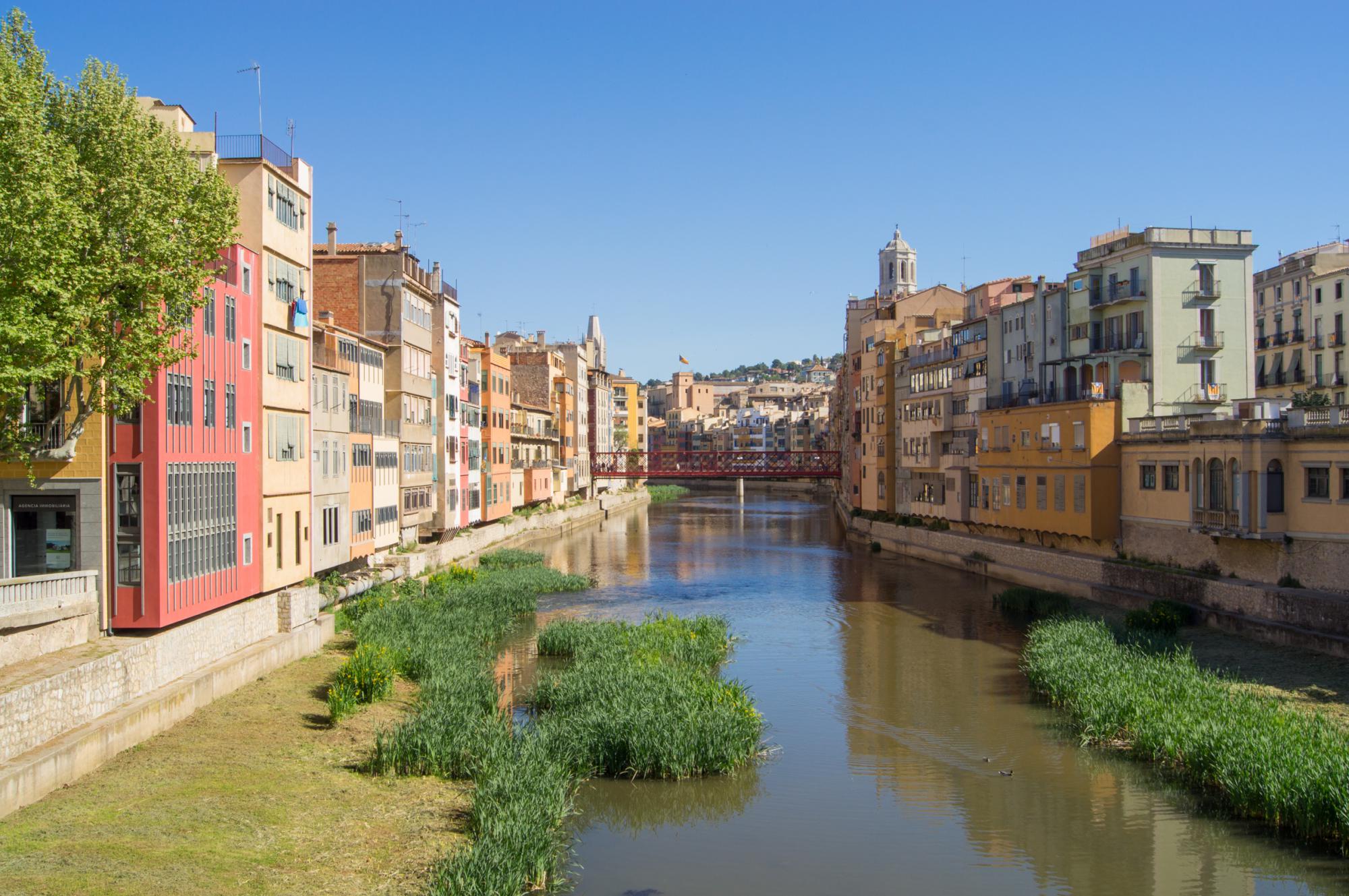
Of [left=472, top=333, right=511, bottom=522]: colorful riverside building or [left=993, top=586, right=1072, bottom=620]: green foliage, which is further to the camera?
[left=472, top=333, right=511, bottom=522]: colorful riverside building

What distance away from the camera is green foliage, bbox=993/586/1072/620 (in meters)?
37.3

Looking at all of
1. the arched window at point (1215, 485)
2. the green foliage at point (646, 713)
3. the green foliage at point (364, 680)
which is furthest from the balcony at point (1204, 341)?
the green foliage at point (364, 680)

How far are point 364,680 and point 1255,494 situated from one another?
24.8 m

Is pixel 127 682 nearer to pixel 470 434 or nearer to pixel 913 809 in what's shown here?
pixel 913 809

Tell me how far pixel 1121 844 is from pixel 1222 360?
32.3 metres

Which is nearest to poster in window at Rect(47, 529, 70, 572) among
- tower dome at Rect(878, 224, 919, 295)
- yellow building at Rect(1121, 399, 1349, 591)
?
yellow building at Rect(1121, 399, 1349, 591)

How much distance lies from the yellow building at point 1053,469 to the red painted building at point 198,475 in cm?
2932

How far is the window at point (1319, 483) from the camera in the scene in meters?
31.2

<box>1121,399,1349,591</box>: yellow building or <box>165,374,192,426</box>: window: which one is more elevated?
<box>165,374,192,426</box>: window

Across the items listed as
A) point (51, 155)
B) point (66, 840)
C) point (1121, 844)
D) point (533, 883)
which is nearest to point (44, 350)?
point (51, 155)

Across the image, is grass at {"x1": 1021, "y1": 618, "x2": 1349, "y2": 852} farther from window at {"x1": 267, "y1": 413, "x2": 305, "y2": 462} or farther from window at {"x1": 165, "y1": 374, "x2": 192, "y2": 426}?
A: window at {"x1": 267, "y1": 413, "x2": 305, "y2": 462}

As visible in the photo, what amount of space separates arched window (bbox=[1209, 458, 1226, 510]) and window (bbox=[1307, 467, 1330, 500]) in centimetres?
301

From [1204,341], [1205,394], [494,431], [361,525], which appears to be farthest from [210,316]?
[494,431]

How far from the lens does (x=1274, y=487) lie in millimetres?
33000
